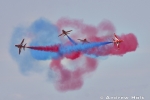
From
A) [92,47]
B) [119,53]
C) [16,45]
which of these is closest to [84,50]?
[92,47]

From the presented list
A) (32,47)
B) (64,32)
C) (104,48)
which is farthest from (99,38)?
(32,47)

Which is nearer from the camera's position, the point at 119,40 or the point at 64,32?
the point at 119,40

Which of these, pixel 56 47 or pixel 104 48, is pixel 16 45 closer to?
pixel 56 47

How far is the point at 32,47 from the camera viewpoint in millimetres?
77562

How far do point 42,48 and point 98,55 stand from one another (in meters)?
12.2

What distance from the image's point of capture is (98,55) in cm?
7919

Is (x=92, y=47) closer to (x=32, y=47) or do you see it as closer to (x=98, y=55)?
(x=98, y=55)

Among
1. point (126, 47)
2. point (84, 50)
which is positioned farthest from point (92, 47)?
point (126, 47)

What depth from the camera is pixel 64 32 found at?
80.9m

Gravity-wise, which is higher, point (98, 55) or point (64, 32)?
point (64, 32)

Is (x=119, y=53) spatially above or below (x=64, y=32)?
below

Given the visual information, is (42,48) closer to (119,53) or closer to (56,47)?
(56,47)

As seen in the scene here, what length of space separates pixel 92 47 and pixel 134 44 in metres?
8.93

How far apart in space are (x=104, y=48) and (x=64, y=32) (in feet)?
31.4
